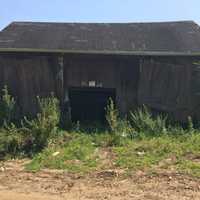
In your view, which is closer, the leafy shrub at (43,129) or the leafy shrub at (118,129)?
the leafy shrub at (43,129)

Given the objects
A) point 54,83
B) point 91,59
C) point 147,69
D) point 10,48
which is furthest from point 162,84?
Answer: point 10,48

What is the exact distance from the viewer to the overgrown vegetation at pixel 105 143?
9836 millimetres

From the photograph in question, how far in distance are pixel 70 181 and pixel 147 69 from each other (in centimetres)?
563

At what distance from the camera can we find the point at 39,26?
55.6 feet

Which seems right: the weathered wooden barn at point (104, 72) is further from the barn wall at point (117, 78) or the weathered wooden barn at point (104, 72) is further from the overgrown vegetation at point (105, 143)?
the overgrown vegetation at point (105, 143)

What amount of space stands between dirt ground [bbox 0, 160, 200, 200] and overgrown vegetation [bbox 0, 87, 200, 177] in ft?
1.26

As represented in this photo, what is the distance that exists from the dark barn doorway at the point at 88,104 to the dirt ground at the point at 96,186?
5123mm

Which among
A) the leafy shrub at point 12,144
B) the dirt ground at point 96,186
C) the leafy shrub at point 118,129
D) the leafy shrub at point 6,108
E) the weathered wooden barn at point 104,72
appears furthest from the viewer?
the weathered wooden barn at point 104,72

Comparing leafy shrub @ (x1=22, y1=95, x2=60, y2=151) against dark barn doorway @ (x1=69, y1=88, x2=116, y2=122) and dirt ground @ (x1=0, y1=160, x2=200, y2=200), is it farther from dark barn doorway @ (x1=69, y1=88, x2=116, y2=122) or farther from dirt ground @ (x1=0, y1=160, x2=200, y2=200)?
dark barn doorway @ (x1=69, y1=88, x2=116, y2=122)

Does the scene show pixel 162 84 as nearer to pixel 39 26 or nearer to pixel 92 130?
pixel 92 130

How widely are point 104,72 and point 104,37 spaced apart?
78.4 inches

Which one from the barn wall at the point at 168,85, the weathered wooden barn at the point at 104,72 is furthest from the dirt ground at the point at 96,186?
the weathered wooden barn at the point at 104,72

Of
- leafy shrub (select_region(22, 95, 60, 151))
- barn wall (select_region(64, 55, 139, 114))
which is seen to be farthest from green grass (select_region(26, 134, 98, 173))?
barn wall (select_region(64, 55, 139, 114))

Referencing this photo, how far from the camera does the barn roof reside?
14109 millimetres
